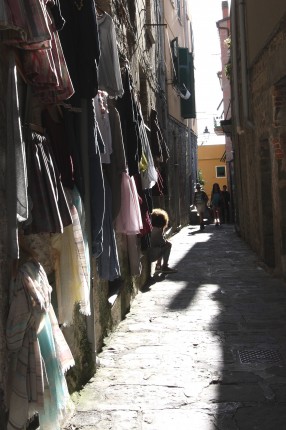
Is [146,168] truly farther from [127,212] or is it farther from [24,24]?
[24,24]

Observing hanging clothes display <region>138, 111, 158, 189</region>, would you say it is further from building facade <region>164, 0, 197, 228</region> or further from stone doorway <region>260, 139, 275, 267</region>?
building facade <region>164, 0, 197, 228</region>

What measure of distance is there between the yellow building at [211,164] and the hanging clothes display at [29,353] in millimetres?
35959

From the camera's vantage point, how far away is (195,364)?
4.55 m

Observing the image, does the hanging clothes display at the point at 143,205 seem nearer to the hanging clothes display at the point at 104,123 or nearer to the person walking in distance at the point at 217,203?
the hanging clothes display at the point at 104,123

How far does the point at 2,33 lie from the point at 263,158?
7.36 metres

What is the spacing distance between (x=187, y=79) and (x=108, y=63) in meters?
14.5

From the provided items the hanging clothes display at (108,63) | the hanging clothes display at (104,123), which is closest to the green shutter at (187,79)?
the hanging clothes display at (108,63)

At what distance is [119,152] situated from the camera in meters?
4.97

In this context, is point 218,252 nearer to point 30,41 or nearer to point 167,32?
point 167,32

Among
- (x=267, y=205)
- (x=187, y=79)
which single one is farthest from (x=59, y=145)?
(x=187, y=79)

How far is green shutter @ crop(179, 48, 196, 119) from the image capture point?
18.3m

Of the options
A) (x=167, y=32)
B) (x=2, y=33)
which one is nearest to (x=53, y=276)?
(x=2, y=33)

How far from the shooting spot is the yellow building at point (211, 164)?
3866cm

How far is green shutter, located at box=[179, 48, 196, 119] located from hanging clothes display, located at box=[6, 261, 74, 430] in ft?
52.1
